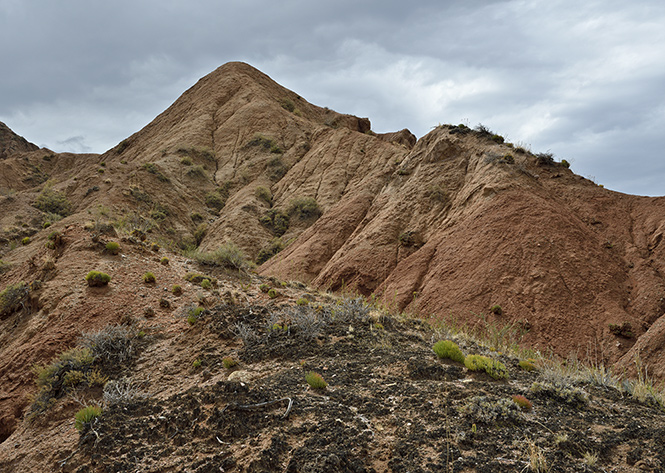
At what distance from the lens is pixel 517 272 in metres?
13.6

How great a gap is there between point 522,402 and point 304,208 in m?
23.9

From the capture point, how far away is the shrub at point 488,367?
5739 mm

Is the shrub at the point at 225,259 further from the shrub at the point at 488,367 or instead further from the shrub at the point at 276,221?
the shrub at the point at 276,221

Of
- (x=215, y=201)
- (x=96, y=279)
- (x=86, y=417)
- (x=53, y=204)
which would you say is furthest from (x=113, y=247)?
(x=53, y=204)

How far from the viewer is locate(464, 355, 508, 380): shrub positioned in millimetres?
5739

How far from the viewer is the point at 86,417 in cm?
535

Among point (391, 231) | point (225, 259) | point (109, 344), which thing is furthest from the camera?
point (391, 231)

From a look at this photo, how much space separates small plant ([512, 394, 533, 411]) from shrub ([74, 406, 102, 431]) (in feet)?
19.5

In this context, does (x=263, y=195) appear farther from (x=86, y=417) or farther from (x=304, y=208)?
(x=86, y=417)

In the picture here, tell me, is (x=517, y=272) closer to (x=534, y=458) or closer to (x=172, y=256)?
(x=534, y=458)

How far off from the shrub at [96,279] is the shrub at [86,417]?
4.79 m

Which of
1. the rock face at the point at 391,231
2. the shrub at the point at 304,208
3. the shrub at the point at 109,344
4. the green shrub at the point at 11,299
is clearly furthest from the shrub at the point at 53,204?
the shrub at the point at 109,344

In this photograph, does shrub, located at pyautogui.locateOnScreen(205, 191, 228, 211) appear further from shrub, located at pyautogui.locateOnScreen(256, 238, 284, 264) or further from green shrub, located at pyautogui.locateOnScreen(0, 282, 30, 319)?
green shrub, located at pyautogui.locateOnScreen(0, 282, 30, 319)

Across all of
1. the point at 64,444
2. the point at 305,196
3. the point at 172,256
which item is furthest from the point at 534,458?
the point at 305,196
